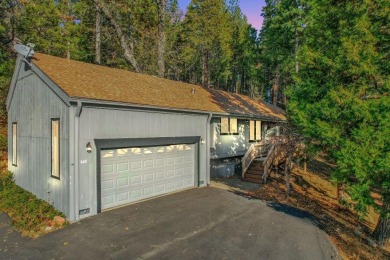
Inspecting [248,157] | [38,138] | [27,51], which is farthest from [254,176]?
[27,51]

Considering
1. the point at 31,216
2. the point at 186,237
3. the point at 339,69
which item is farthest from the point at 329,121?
the point at 31,216

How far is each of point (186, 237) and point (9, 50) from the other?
2505cm

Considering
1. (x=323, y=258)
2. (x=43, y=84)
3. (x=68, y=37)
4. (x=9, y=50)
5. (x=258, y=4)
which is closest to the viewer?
(x=323, y=258)

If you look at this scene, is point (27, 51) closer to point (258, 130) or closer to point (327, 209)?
point (327, 209)

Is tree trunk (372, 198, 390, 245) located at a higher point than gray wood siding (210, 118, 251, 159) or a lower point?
lower

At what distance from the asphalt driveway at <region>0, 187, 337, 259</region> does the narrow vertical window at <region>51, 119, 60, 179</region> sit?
Result: 7.59ft

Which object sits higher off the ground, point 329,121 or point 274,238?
point 329,121

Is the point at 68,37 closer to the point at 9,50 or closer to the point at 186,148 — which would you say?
the point at 9,50

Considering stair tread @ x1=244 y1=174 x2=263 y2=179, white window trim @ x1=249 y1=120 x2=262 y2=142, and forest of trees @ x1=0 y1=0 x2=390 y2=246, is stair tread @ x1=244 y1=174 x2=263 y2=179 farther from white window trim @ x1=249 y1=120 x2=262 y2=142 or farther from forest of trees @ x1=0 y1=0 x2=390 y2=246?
forest of trees @ x1=0 y1=0 x2=390 y2=246

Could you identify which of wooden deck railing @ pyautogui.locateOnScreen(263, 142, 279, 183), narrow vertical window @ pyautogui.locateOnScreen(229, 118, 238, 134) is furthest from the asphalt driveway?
narrow vertical window @ pyautogui.locateOnScreen(229, 118, 238, 134)

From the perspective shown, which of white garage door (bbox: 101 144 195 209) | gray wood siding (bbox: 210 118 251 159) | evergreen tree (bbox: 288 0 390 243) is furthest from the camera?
gray wood siding (bbox: 210 118 251 159)

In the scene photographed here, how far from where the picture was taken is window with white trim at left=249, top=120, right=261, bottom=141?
20.8m

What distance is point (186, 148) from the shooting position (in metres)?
14.2

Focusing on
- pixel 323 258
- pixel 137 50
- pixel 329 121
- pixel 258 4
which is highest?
pixel 258 4
